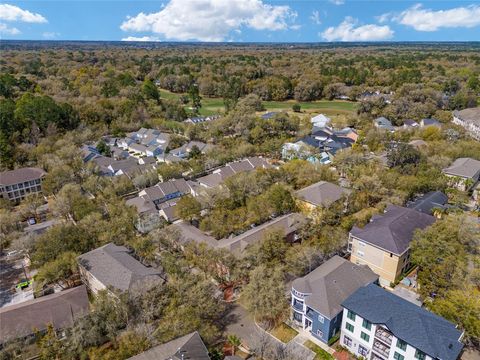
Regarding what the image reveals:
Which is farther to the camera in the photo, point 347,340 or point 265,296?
point 265,296

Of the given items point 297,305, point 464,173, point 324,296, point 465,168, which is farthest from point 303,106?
point 324,296

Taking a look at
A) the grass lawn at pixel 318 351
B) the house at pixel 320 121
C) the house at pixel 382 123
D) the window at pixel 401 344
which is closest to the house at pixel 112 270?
the grass lawn at pixel 318 351

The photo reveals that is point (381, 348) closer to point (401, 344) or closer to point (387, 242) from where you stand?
point (401, 344)

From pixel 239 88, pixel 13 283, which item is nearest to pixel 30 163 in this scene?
pixel 13 283

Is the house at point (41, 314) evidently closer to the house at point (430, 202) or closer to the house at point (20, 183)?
the house at point (20, 183)

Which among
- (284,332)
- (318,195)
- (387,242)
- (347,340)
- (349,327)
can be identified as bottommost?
(284,332)

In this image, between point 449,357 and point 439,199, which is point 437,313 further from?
point 439,199
